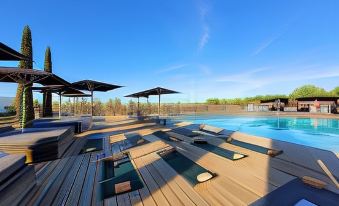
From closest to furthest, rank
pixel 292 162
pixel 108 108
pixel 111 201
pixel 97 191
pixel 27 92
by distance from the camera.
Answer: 1. pixel 111 201
2. pixel 97 191
3. pixel 292 162
4. pixel 27 92
5. pixel 108 108

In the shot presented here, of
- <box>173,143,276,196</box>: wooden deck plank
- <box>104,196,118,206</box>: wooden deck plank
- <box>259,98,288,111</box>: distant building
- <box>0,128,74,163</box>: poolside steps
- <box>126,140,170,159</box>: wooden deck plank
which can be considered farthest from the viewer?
<box>259,98,288,111</box>: distant building

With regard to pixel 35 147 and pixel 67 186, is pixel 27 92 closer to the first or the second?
pixel 35 147

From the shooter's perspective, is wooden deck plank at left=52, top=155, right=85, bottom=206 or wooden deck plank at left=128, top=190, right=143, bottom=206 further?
wooden deck plank at left=52, top=155, right=85, bottom=206

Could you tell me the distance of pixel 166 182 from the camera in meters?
3.04

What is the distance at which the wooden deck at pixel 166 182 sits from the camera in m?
2.50

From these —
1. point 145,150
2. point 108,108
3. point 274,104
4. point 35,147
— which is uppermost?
point 274,104

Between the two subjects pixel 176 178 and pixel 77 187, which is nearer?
pixel 77 187

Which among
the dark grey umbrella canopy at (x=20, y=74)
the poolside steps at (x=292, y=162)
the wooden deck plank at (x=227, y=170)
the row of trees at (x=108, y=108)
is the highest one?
the dark grey umbrella canopy at (x=20, y=74)

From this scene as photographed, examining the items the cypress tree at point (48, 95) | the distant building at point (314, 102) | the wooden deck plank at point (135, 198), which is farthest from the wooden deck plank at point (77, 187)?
the distant building at point (314, 102)

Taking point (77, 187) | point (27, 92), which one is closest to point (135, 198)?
point (77, 187)

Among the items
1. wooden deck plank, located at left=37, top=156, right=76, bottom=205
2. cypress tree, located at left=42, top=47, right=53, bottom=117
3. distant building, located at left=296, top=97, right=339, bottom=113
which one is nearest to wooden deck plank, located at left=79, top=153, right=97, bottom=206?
wooden deck plank, located at left=37, top=156, right=76, bottom=205

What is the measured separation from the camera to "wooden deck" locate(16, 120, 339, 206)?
2.50 meters

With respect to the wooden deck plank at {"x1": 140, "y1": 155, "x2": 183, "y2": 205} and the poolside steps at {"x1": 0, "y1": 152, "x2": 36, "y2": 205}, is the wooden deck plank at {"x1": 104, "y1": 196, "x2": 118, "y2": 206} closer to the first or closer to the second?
the wooden deck plank at {"x1": 140, "y1": 155, "x2": 183, "y2": 205}

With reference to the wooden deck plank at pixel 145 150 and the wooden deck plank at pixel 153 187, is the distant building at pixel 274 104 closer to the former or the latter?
the wooden deck plank at pixel 145 150
